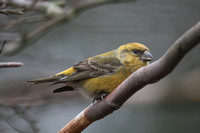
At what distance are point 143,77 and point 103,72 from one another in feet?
6.22

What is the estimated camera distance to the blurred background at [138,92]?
6.45 m

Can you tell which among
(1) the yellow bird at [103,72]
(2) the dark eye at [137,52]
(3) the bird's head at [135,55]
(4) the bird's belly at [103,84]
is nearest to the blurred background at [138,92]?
(1) the yellow bird at [103,72]

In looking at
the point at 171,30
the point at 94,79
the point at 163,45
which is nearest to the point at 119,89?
the point at 94,79

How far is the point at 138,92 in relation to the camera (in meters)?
A: 7.23

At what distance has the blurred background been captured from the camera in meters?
6.45

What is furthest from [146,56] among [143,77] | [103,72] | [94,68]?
[143,77]

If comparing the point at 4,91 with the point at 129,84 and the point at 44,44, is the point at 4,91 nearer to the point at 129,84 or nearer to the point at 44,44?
the point at 44,44

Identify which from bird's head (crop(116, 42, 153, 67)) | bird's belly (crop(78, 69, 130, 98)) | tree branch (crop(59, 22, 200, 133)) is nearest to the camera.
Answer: tree branch (crop(59, 22, 200, 133))

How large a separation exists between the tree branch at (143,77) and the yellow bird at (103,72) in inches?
27.2

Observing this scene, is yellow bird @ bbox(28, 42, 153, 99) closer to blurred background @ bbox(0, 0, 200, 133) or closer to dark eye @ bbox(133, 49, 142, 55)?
dark eye @ bbox(133, 49, 142, 55)

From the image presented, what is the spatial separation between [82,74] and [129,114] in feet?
14.3

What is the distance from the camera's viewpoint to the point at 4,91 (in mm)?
6516

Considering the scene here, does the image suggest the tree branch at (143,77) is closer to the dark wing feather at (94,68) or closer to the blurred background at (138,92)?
the dark wing feather at (94,68)

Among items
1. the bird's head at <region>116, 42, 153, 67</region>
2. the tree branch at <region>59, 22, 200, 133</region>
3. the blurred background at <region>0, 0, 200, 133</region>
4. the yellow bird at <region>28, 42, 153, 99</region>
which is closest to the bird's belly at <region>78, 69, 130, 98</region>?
the yellow bird at <region>28, 42, 153, 99</region>
